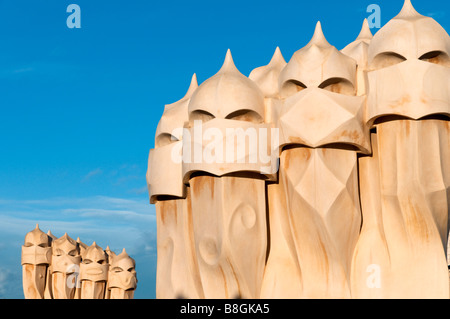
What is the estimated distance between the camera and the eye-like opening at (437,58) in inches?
455

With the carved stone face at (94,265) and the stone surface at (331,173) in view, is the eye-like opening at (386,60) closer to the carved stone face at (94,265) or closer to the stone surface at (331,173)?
the stone surface at (331,173)

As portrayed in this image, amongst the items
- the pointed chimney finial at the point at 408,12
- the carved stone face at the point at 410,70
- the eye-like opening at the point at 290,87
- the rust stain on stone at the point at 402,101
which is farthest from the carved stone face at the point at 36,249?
the pointed chimney finial at the point at 408,12

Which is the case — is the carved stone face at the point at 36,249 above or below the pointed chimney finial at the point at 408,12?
below

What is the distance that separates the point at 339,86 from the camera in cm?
1217

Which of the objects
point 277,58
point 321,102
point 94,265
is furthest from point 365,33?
point 94,265

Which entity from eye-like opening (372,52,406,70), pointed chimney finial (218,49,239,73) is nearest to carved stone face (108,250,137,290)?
pointed chimney finial (218,49,239,73)

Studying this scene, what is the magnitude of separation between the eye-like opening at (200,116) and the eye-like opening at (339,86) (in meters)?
2.27

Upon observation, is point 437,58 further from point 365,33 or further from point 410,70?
point 365,33

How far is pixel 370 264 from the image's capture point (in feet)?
39.1

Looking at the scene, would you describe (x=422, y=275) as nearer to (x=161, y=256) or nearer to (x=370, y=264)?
(x=370, y=264)

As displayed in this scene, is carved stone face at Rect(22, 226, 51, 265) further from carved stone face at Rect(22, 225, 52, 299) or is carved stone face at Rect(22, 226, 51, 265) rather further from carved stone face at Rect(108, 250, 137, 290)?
carved stone face at Rect(108, 250, 137, 290)

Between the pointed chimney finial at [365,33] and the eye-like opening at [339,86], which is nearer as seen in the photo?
the eye-like opening at [339,86]

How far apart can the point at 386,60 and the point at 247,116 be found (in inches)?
114

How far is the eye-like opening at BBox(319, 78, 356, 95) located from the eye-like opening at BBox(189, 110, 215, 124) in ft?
7.44
